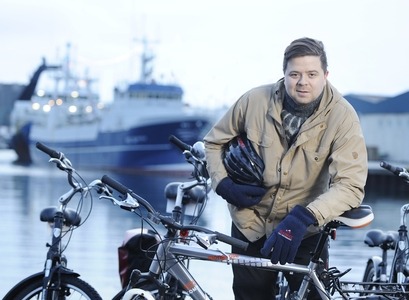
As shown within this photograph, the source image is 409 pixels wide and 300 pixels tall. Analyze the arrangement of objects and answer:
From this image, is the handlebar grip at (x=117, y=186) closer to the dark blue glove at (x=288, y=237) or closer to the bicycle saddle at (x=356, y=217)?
the dark blue glove at (x=288, y=237)

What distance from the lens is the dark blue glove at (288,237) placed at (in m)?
4.21

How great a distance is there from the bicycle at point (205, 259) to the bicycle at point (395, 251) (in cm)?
27

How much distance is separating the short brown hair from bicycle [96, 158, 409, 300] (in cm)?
66

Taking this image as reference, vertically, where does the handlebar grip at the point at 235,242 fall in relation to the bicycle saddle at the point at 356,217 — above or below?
below

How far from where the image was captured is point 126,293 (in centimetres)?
443

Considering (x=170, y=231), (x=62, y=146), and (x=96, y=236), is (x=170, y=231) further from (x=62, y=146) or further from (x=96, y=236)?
(x=62, y=146)

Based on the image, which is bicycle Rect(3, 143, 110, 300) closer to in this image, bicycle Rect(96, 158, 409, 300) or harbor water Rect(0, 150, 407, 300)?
harbor water Rect(0, 150, 407, 300)

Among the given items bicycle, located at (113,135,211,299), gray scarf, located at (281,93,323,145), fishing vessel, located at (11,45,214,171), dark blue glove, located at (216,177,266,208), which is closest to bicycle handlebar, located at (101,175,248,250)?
dark blue glove, located at (216,177,266,208)

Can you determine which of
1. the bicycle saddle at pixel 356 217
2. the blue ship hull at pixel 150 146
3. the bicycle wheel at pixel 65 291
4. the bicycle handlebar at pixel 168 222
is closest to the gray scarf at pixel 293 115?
the bicycle saddle at pixel 356 217

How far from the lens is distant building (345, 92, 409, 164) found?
59.0 m

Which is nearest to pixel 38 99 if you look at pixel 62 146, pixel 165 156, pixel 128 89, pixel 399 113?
pixel 62 146

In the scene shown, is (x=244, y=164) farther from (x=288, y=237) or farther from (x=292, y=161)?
(x=288, y=237)

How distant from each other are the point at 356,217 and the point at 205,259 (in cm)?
65

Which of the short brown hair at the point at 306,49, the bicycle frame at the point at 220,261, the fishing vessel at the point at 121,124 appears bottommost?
the fishing vessel at the point at 121,124
